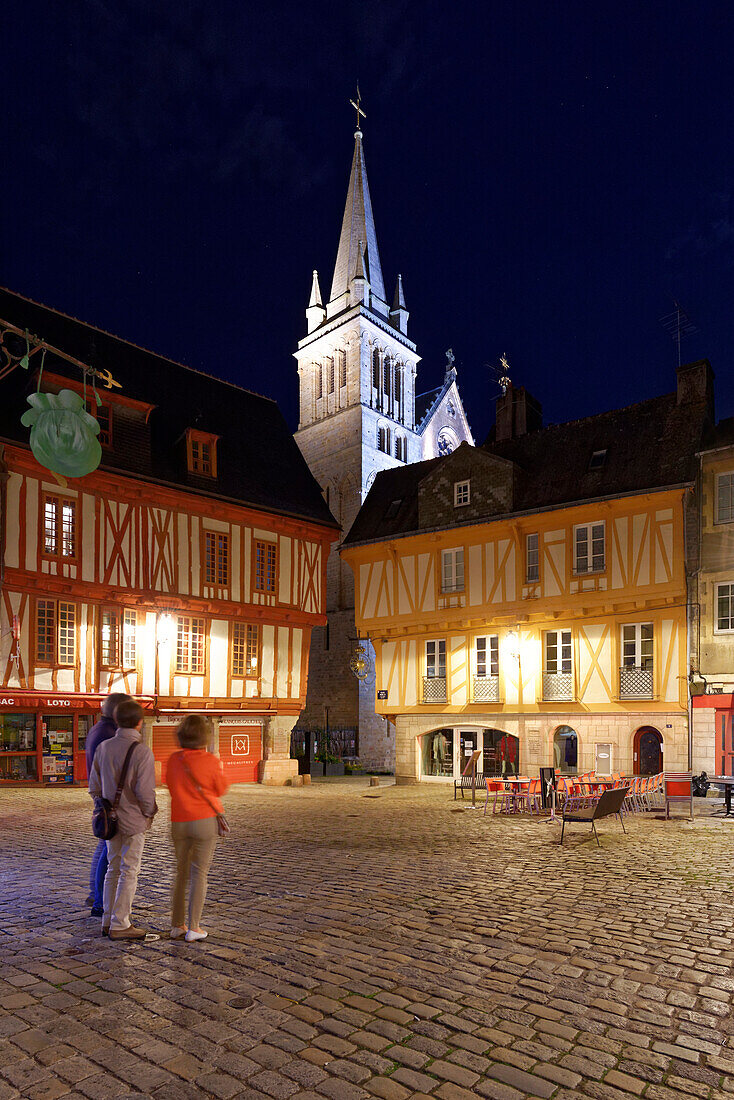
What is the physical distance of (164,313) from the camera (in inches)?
2837

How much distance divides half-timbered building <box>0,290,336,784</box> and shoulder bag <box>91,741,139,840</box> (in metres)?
11.9

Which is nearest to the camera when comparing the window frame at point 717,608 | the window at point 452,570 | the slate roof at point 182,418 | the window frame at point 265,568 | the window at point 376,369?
the window frame at point 717,608

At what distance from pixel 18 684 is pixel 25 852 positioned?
8.60 m

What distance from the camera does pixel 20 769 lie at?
18.3 m

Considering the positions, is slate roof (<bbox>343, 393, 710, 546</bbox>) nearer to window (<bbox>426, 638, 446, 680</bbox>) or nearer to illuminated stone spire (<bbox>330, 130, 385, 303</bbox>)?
window (<bbox>426, 638, 446, 680</bbox>)

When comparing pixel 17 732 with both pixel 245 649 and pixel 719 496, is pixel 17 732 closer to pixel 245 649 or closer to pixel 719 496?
pixel 245 649

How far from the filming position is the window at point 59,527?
18.2 meters

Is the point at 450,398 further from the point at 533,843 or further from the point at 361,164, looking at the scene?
the point at 533,843

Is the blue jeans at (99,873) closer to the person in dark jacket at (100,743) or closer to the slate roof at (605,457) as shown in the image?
the person in dark jacket at (100,743)

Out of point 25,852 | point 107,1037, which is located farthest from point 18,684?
point 107,1037

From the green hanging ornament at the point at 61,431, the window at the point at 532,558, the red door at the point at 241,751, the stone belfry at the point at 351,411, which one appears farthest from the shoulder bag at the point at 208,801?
the stone belfry at the point at 351,411

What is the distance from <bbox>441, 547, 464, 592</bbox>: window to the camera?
21.9m

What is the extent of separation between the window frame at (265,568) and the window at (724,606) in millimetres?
11314

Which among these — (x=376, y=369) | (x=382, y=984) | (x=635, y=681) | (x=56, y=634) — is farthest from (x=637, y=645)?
(x=376, y=369)
